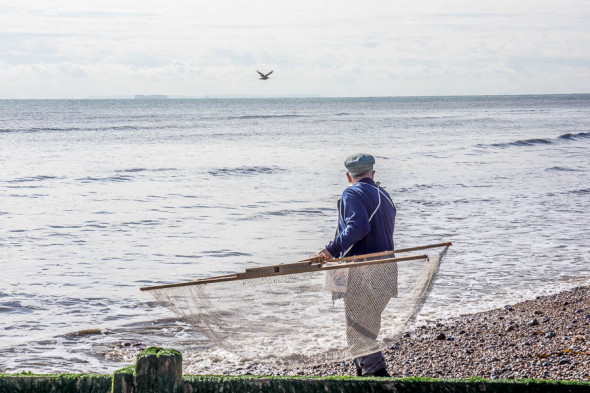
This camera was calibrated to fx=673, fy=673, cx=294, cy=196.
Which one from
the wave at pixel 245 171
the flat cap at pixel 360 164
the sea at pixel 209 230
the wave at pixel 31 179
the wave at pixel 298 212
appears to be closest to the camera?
the flat cap at pixel 360 164

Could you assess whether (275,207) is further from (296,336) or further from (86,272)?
(296,336)

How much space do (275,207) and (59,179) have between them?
11.7 m

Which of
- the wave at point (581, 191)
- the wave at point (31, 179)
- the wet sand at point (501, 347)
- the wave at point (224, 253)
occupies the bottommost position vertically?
the wave at point (224, 253)

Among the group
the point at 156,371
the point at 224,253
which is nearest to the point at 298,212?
the point at 224,253

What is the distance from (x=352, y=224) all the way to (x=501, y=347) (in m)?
3.34

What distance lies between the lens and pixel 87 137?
181 feet

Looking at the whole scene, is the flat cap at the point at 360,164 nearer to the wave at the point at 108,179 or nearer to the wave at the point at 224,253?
the wave at the point at 224,253

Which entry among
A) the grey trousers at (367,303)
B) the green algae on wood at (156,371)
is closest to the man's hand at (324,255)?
the grey trousers at (367,303)

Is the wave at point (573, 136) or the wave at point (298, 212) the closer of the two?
the wave at point (298, 212)

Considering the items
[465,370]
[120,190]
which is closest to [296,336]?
[465,370]

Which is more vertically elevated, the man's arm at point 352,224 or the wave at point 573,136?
the man's arm at point 352,224

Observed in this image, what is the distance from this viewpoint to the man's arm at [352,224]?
17.7 ft

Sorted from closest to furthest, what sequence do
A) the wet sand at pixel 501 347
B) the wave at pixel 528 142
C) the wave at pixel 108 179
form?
the wet sand at pixel 501 347 < the wave at pixel 108 179 < the wave at pixel 528 142

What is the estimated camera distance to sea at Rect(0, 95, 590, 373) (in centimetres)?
923
